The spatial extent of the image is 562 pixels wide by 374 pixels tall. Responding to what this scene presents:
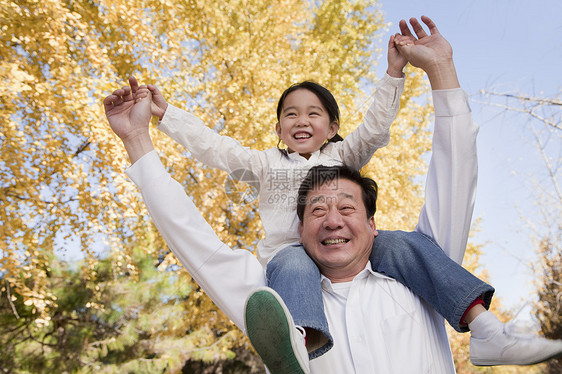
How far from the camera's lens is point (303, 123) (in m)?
2.05

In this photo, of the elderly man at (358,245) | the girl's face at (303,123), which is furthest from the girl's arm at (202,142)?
the elderly man at (358,245)

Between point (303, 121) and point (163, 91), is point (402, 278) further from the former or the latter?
point (163, 91)

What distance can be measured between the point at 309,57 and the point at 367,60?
7.86 feet

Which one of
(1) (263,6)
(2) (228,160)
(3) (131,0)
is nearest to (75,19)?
(3) (131,0)

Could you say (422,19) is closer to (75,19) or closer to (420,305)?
(420,305)

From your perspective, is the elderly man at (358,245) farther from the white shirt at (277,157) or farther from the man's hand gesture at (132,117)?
the white shirt at (277,157)

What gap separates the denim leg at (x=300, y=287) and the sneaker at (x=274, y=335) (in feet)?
0.54

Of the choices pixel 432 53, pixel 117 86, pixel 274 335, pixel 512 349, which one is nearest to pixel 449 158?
pixel 432 53

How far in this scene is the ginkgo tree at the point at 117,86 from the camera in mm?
5238

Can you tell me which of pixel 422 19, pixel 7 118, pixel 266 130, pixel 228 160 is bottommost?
pixel 228 160

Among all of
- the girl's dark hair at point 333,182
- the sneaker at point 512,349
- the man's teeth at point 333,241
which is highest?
the girl's dark hair at point 333,182

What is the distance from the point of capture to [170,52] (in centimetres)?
616

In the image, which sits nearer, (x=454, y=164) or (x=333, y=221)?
(x=454, y=164)

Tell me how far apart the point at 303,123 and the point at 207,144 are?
490 millimetres
